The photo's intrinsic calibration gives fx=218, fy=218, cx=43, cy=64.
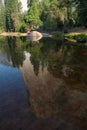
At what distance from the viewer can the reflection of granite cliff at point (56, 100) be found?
800 centimetres

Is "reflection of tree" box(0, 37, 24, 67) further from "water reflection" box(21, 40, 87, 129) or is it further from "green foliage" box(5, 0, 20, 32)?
"green foliage" box(5, 0, 20, 32)

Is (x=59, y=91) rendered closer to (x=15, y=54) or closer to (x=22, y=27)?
(x=15, y=54)

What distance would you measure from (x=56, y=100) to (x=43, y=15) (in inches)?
3503

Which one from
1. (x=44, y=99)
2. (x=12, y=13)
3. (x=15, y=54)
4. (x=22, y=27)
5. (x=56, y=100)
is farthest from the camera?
(x=12, y=13)

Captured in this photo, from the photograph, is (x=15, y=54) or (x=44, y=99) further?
(x=15, y=54)

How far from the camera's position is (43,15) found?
313 ft

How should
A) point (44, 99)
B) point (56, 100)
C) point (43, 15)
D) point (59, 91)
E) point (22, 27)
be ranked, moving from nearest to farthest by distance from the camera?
point (56, 100)
point (44, 99)
point (59, 91)
point (43, 15)
point (22, 27)

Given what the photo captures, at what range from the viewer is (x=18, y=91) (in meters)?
11.0

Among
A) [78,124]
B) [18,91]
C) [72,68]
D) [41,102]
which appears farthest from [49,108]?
[72,68]

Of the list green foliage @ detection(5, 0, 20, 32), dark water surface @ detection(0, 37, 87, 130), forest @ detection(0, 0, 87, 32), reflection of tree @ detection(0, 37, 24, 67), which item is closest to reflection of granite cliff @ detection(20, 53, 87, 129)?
dark water surface @ detection(0, 37, 87, 130)

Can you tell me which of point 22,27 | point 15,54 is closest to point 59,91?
point 15,54

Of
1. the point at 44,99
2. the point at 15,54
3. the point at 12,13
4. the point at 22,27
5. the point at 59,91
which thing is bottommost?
the point at 22,27

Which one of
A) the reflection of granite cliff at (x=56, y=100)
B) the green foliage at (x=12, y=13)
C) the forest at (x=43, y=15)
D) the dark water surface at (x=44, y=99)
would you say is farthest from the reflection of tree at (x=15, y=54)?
the green foliage at (x=12, y=13)

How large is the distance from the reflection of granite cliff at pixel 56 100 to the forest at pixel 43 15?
36904 mm
